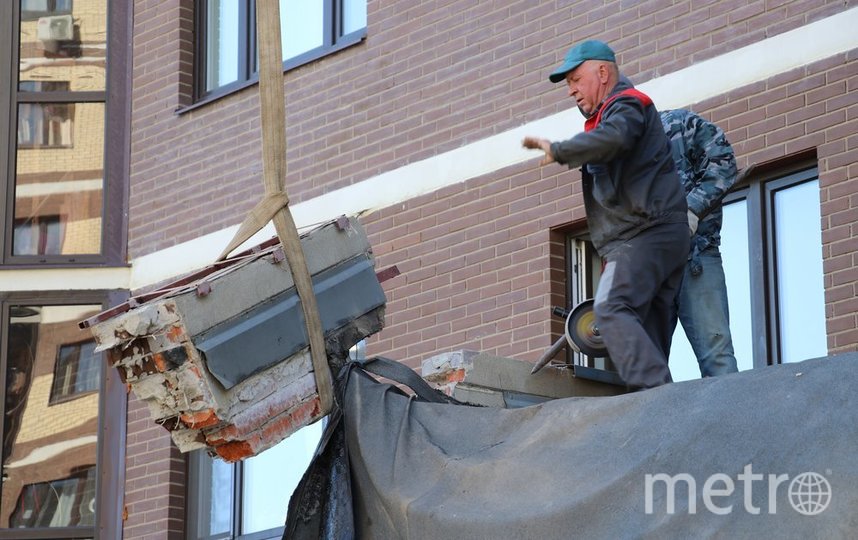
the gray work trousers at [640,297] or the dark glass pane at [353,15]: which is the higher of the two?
the dark glass pane at [353,15]

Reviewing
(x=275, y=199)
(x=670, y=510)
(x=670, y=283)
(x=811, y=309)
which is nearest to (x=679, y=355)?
(x=811, y=309)

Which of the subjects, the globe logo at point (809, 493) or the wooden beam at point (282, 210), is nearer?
the globe logo at point (809, 493)

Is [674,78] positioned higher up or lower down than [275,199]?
higher up

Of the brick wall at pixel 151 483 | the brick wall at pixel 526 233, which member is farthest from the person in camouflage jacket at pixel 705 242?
the brick wall at pixel 151 483

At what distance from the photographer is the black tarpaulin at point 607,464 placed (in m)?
5.99

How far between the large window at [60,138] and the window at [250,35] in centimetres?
Answer: 77

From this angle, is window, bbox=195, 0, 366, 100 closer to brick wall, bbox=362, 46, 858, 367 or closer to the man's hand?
brick wall, bbox=362, 46, 858, 367

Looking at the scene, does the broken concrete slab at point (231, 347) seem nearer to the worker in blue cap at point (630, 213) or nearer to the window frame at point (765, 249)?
the worker in blue cap at point (630, 213)

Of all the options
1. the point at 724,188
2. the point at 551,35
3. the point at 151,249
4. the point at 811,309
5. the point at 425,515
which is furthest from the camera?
the point at 151,249

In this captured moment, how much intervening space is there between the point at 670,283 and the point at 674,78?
3.20 m

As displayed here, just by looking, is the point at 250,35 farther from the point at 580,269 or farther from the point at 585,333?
the point at 585,333

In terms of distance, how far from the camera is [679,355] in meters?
10.9

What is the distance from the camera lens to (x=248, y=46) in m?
14.0

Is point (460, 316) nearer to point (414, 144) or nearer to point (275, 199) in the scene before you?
point (414, 144)
